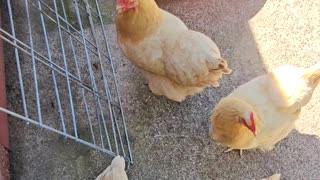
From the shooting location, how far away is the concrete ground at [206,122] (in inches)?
84.7

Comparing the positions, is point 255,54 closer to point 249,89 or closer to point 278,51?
point 278,51

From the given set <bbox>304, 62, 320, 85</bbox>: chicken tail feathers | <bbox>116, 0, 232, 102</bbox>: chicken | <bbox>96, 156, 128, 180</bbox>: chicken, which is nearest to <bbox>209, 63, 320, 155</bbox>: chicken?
<bbox>304, 62, 320, 85</bbox>: chicken tail feathers

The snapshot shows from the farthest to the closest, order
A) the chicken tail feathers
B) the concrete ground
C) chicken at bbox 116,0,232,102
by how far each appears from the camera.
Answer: the concrete ground, chicken at bbox 116,0,232,102, the chicken tail feathers

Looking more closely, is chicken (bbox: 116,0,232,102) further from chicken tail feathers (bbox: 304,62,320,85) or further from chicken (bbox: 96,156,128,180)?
chicken (bbox: 96,156,128,180)

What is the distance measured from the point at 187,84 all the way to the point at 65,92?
2.02ft

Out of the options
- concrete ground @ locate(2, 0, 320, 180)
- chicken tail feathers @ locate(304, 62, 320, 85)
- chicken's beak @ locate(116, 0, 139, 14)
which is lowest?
concrete ground @ locate(2, 0, 320, 180)

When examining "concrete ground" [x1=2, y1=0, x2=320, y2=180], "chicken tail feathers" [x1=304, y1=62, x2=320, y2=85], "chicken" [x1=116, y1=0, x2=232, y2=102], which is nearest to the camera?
"chicken tail feathers" [x1=304, y1=62, x2=320, y2=85]

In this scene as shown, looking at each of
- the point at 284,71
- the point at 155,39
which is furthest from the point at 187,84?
the point at 284,71

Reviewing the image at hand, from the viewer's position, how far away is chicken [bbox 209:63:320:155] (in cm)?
190

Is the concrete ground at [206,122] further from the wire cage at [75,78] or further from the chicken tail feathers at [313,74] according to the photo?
the chicken tail feathers at [313,74]

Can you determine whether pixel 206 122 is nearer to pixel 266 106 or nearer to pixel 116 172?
pixel 266 106

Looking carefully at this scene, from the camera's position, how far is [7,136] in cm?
225

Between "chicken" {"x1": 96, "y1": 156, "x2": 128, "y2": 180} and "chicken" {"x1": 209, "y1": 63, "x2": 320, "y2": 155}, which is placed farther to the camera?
"chicken" {"x1": 209, "y1": 63, "x2": 320, "y2": 155}

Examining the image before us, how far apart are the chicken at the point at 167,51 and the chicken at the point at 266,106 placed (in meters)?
0.15
